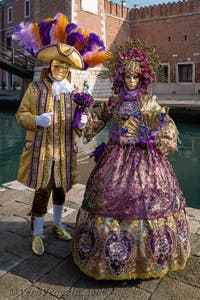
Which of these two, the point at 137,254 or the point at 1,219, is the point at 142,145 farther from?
the point at 1,219

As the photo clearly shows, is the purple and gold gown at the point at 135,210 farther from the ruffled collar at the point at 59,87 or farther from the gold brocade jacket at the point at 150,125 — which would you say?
the ruffled collar at the point at 59,87

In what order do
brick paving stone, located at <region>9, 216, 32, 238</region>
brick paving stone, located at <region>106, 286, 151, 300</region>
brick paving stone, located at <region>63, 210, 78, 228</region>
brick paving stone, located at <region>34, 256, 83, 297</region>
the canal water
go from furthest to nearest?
the canal water
brick paving stone, located at <region>63, 210, 78, 228</region>
brick paving stone, located at <region>9, 216, 32, 238</region>
brick paving stone, located at <region>34, 256, 83, 297</region>
brick paving stone, located at <region>106, 286, 151, 300</region>

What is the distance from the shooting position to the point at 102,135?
11125mm

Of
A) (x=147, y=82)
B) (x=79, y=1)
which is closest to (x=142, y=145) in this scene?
(x=147, y=82)

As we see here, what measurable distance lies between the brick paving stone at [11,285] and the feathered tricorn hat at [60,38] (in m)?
1.70

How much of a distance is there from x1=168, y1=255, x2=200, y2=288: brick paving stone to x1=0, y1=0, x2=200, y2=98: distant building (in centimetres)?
1900

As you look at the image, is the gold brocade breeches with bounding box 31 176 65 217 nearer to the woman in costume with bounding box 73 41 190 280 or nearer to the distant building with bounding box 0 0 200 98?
the woman in costume with bounding box 73 41 190 280

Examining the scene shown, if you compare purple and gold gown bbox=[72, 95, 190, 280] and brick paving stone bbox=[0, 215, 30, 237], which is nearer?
purple and gold gown bbox=[72, 95, 190, 280]

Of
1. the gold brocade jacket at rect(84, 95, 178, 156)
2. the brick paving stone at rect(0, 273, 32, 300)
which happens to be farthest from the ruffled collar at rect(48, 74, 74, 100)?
the brick paving stone at rect(0, 273, 32, 300)

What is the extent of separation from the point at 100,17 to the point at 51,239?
71.0 ft

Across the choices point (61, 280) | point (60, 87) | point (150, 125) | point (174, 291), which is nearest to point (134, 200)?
point (150, 125)

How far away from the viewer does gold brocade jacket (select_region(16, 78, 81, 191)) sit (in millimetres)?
2652

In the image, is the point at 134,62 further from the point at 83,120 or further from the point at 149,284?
the point at 149,284

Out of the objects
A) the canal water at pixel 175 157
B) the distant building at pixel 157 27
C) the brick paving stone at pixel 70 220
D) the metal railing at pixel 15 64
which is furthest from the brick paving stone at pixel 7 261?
the distant building at pixel 157 27
